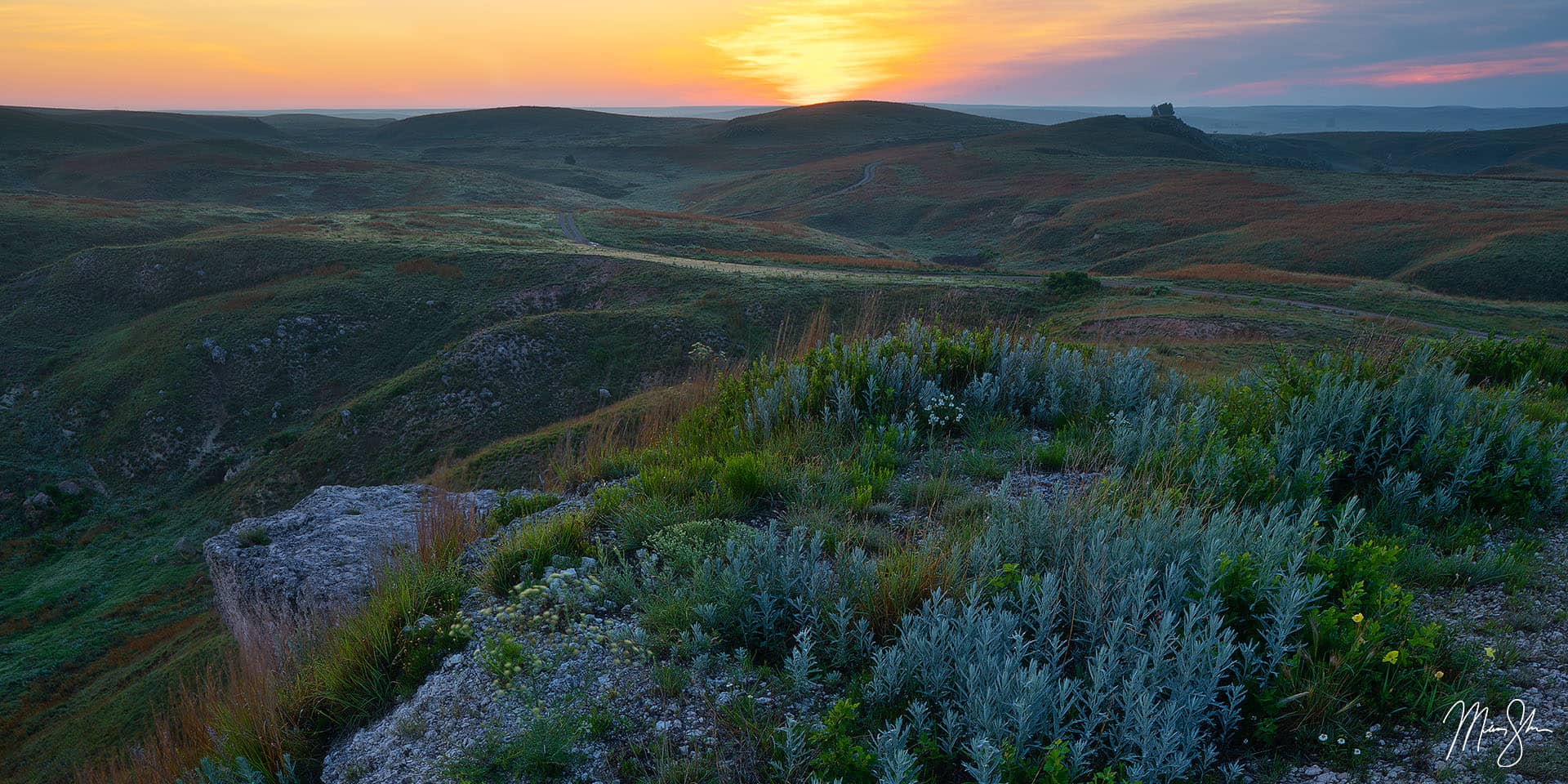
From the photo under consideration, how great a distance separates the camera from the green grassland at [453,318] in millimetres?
16578

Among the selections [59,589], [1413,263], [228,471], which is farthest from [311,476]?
[1413,263]

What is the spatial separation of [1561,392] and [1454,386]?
15.5 ft

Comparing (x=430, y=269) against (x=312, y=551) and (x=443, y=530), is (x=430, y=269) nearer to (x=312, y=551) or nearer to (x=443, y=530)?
(x=312, y=551)

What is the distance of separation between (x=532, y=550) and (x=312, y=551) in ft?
13.3

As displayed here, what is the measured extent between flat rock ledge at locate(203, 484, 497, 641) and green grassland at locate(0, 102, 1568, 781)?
123 centimetres

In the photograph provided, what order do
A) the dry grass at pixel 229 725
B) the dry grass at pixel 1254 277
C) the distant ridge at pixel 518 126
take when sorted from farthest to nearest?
the distant ridge at pixel 518 126 < the dry grass at pixel 1254 277 < the dry grass at pixel 229 725

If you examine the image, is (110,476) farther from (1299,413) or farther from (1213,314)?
(1213,314)

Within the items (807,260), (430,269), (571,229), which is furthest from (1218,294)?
(571,229)

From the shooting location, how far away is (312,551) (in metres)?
7.07

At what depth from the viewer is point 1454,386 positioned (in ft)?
17.6

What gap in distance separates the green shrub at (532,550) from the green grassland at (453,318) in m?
1.89

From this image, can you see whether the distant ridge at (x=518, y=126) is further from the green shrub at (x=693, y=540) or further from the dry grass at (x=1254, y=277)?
the green shrub at (x=693, y=540)

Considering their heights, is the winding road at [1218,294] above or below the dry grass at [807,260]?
below

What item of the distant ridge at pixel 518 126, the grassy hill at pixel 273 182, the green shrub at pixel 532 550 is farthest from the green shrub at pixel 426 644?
the distant ridge at pixel 518 126
